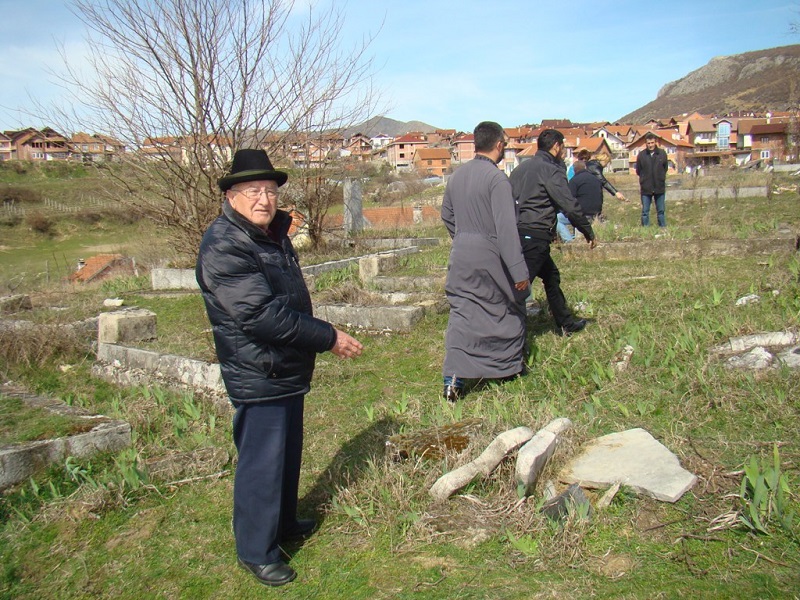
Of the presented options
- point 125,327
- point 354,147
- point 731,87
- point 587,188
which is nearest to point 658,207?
point 587,188

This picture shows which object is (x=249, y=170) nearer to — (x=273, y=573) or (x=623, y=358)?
(x=273, y=573)

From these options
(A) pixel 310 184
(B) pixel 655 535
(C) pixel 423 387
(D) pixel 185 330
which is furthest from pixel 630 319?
(A) pixel 310 184

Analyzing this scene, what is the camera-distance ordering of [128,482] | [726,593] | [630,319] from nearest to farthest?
[726,593], [128,482], [630,319]

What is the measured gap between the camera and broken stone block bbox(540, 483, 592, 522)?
2.97 metres

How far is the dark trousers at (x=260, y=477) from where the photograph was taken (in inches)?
116

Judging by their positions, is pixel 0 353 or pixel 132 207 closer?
pixel 0 353

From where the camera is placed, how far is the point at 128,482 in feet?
12.4

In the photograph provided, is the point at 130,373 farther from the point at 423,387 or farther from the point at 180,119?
the point at 180,119

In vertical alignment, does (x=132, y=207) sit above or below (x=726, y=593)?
above

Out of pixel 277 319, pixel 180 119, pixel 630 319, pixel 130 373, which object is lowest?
pixel 130 373

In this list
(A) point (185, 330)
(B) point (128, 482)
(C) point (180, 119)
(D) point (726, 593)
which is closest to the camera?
(D) point (726, 593)

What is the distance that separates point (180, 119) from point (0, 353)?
547 centimetres

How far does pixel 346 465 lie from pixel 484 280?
1759 mm

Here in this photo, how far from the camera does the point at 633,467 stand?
325 centimetres
